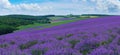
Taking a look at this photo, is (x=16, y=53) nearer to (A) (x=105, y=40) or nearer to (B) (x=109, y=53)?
(B) (x=109, y=53)

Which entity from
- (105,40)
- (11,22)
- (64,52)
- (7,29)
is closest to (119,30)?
(105,40)

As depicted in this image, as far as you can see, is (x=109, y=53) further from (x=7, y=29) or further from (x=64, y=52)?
(x=7, y=29)

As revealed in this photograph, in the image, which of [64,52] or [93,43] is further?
[93,43]

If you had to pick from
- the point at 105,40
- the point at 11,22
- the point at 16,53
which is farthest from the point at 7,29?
the point at 16,53

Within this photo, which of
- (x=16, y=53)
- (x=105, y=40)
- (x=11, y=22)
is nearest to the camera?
(x=16, y=53)

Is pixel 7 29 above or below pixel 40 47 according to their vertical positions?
below

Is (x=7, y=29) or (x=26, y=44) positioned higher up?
(x=26, y=44)

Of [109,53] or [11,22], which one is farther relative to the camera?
[11,22]

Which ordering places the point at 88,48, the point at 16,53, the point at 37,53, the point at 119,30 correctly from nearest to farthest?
the point at 16,53, the point at 37,53, the point at 88,48, the point at 119,30

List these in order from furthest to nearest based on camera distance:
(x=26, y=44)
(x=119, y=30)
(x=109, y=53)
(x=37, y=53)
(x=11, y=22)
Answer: (x=11, y=22)
(x=119, y=30)
(x=26, y=44)
(x=37, y=53)
(x=109, y=53)
